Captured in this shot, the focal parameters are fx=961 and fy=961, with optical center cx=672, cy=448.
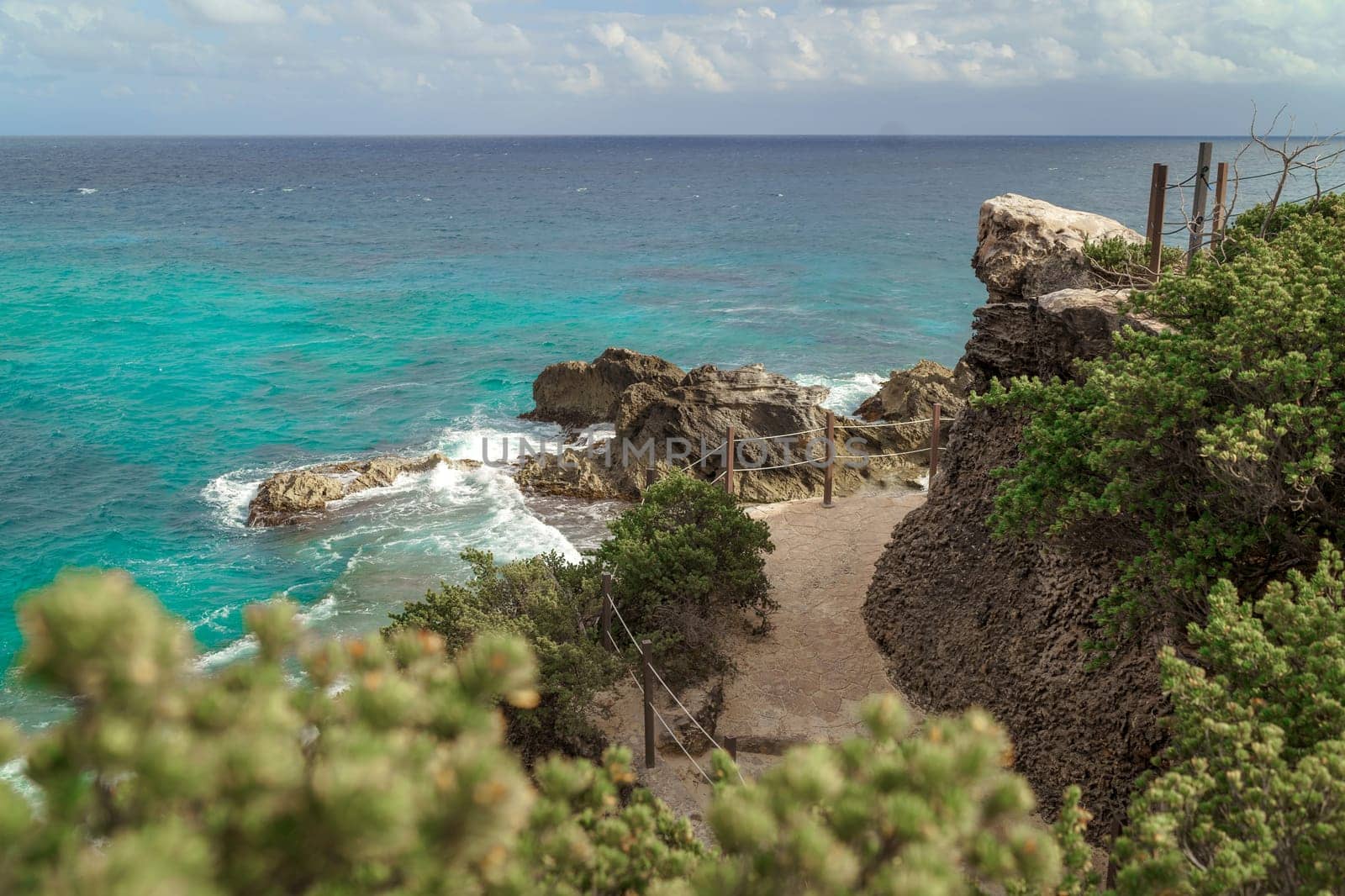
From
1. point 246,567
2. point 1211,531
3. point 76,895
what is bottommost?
point 246,567

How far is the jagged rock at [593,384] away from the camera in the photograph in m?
25.7

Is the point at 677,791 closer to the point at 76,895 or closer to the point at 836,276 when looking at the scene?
the point at 76,895

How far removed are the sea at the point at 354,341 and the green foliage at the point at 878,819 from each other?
14.1 meters

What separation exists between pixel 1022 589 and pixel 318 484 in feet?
53.4

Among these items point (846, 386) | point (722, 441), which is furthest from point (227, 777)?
point (846, 386)

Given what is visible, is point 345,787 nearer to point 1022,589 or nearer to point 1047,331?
point 1022,589

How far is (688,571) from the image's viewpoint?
40.4 ft

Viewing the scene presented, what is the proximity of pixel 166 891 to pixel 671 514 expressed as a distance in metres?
10.8

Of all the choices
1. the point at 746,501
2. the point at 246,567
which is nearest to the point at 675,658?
the point at 746,501

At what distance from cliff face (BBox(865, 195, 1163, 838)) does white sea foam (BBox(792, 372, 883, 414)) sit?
1448 cm

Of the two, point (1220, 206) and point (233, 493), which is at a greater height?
point (1220, 206)

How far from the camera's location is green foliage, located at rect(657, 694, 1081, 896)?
2965 mm

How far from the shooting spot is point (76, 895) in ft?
7.34

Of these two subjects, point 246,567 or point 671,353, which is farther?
point 671,353
